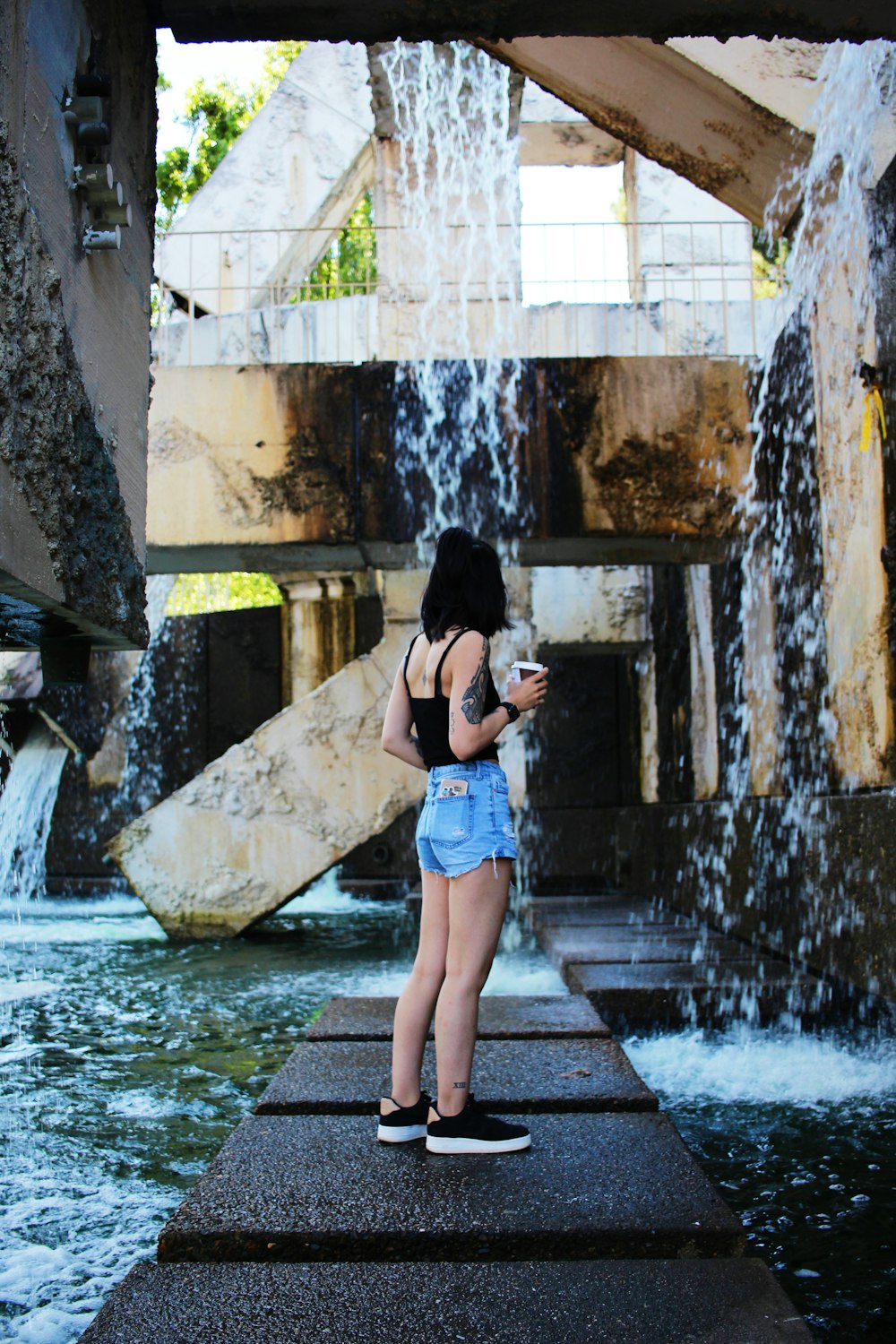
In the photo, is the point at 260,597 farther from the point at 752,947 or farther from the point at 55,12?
the point at 55,12

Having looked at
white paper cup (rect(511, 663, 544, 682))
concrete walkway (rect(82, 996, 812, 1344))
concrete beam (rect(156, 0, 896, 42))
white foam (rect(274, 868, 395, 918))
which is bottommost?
white foam (rect(274, 868, 395, 918))

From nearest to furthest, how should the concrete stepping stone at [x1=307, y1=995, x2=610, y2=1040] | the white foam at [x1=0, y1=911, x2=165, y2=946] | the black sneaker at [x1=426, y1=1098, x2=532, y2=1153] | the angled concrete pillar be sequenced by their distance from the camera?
the black sneaker at [x1=426, y1=1098, x2=532, y2=1153] → the concrete stepping stone at [x1=307, y1=995, x2=610, y2=1040] → the angled concrete pillar → the white foam at [x1=0, y1=911, x2=165, y2=946]

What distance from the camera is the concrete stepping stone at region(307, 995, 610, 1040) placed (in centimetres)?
383

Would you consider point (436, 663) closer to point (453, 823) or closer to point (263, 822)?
point (453, 823)

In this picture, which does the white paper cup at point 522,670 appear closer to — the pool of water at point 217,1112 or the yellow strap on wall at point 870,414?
the pool of water at point 217,1112

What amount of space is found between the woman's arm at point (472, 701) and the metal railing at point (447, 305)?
4.78 meters

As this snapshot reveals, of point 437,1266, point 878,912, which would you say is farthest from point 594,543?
point 437,1266

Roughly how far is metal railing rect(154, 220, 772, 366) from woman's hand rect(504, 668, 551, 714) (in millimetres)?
4719

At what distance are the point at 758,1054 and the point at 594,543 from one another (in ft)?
11.2

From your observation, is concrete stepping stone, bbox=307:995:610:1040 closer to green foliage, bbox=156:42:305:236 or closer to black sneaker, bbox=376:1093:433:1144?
black sneaker, bbox=376:1093:433:1144

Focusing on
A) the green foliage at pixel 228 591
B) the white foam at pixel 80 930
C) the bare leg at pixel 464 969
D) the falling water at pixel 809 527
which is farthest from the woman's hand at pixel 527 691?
the green foliage at pixel 228 591

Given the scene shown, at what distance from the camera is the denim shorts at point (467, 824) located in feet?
8.64

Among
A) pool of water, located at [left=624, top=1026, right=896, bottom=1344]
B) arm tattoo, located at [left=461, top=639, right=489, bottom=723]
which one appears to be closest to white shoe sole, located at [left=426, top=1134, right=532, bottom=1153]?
pool of water, located at [left=624, top=1026, right=896, bottom=1344]

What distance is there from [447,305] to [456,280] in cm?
18
